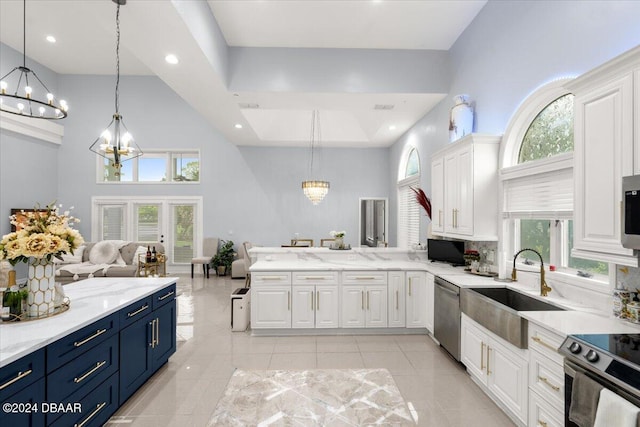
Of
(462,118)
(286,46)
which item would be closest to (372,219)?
(462,118)

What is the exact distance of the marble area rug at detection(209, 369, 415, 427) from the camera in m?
2.46

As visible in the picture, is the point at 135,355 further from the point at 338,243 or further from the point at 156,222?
the point at 156,222

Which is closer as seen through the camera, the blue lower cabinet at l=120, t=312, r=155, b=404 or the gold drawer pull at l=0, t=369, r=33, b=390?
the gold drawer pull at l=0, t=369, r=33, b=390

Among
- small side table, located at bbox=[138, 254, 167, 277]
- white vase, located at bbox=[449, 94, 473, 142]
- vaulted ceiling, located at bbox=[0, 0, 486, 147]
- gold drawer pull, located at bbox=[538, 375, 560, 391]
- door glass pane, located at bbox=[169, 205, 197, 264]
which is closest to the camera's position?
gold drawer pull, located at bbox=[538, 375, 560, 391]

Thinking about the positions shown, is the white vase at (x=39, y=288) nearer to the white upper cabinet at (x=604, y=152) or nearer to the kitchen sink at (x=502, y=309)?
the kitchen sink at (x=502, y=309)

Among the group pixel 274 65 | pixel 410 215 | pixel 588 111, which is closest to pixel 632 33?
pixel 588 111

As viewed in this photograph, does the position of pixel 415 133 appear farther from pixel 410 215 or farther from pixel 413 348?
pixel 413 348

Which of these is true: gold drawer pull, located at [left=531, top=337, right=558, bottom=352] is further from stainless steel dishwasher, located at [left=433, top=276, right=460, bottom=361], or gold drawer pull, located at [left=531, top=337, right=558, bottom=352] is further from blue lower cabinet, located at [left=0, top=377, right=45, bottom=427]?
blue lower cabinet, located at [left=0, top=377, right=45, bottom=427]

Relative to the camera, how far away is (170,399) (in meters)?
2.74

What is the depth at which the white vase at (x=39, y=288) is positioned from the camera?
2105 mm

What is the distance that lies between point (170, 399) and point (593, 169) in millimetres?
3604

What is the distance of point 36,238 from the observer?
2.06 meters

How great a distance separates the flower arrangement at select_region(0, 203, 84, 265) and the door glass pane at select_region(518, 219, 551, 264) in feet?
12.8

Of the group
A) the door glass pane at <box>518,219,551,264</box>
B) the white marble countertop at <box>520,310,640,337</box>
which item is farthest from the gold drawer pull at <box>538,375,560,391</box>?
the door glass pane at <box>518,219,551,264</box>
